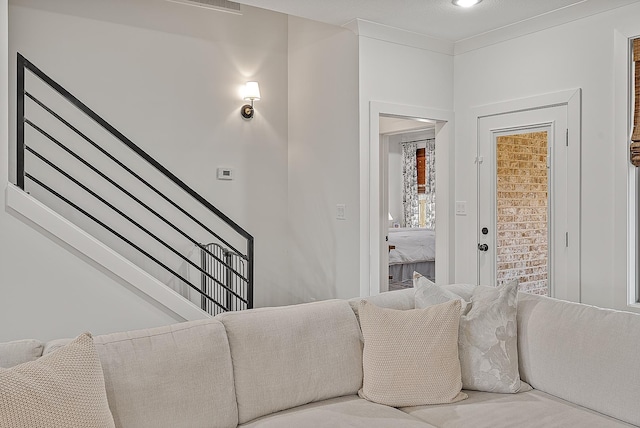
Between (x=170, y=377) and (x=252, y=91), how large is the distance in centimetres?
318

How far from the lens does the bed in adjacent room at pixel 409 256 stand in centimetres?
683

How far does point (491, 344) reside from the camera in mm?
2324

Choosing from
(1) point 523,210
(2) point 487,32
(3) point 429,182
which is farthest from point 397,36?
(3) point 429,182

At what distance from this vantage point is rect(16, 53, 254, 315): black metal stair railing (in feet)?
12.5

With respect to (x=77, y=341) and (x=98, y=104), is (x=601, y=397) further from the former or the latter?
(x=98, y=104)

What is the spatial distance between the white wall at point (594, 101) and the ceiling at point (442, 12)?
0.12 metres

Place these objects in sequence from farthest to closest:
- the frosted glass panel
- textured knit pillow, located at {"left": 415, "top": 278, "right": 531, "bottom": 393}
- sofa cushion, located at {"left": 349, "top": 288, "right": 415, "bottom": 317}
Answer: the frosted glass panel, sofa cushion, located at {"left": 349, "top": 288, "right": 415, "bottom": 317}, textured knit pillow, located at {"left": 415, "top": 278, "right": 531, "bottom": 393}

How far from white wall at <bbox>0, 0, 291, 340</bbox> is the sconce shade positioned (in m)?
0.15

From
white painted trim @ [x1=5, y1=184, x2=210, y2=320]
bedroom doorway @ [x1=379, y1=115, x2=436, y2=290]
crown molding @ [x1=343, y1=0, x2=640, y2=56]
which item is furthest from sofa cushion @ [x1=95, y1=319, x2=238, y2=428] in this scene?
bedroom doorway @ [x1=379, y1=115, x2=436, y2=290]

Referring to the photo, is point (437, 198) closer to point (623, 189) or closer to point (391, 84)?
point (391, 84)

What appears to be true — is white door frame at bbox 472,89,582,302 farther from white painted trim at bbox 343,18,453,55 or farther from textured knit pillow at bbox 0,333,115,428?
textured knit pillow at bbox 0,333,115,428

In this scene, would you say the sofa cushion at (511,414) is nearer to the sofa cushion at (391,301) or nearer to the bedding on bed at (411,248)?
the sofa cushion at (391,301)

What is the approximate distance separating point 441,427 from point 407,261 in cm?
491

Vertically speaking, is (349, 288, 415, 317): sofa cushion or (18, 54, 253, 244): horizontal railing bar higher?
(18, 54, 253, 244): horizontal railing bar
